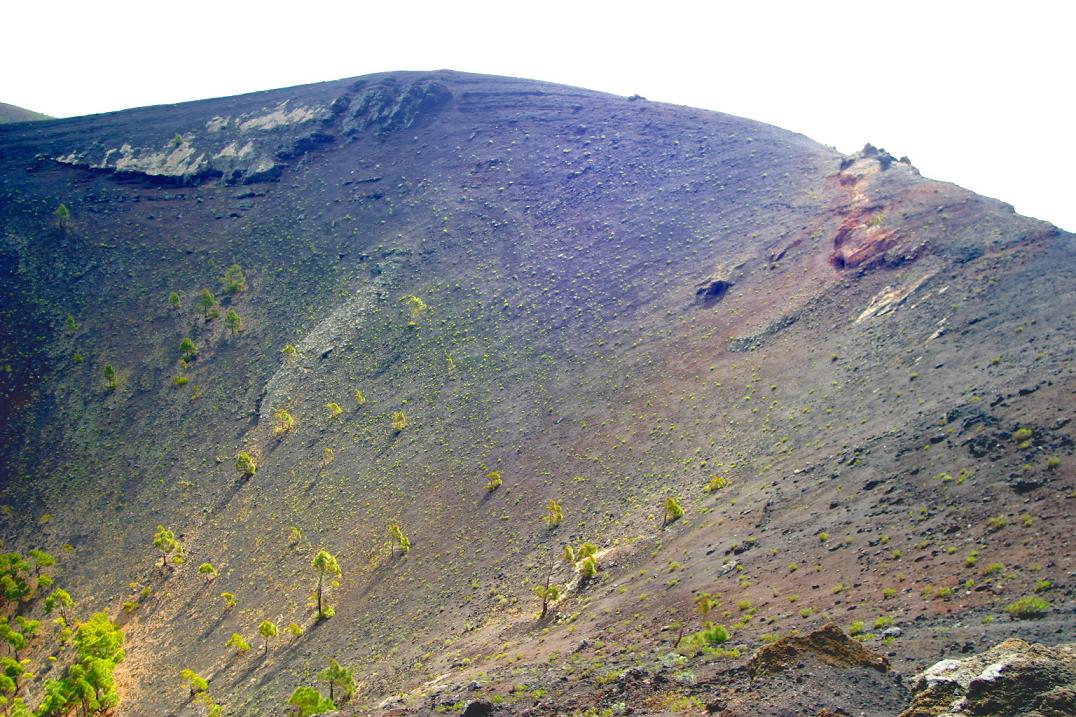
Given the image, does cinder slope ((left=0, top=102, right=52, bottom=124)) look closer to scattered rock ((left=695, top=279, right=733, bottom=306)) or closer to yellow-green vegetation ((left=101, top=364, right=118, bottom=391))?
yellow-green vegetation ((left=101, top=364, right=118, bottom=391))

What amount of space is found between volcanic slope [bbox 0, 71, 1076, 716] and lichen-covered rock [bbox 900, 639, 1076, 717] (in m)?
1.89

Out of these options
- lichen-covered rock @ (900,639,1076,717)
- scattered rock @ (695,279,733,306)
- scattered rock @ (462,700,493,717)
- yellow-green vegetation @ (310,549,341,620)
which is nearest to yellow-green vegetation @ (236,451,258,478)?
yellow-green vegetation @ (310,549,341,620)

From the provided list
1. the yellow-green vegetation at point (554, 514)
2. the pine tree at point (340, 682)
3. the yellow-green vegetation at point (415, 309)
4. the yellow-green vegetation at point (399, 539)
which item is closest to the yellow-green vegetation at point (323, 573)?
the yellow-green vegetation at point (399, 539)

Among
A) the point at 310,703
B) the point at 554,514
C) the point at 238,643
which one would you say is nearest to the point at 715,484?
the point at 554,514

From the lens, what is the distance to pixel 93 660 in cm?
4394

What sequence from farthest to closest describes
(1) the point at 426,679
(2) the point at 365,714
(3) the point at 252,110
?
(3) the point at 252,110, (1) the point at 426,679, (2) the point at 365,714

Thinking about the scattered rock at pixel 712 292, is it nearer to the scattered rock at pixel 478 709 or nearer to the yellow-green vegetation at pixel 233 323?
the yellow-green vegetation at pixel 233 323

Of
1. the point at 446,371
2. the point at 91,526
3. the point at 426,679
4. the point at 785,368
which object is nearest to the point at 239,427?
the point at 91,526

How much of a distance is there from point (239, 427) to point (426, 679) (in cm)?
3950

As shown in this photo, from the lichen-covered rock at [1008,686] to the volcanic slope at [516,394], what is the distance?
1889 millimetres

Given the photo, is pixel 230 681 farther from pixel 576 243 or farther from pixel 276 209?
pixel 276 209

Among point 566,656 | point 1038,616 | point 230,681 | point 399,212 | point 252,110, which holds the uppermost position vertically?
point 252,110

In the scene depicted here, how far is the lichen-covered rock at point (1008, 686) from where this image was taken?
48.7ft

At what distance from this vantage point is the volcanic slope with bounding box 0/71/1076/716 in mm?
29406
